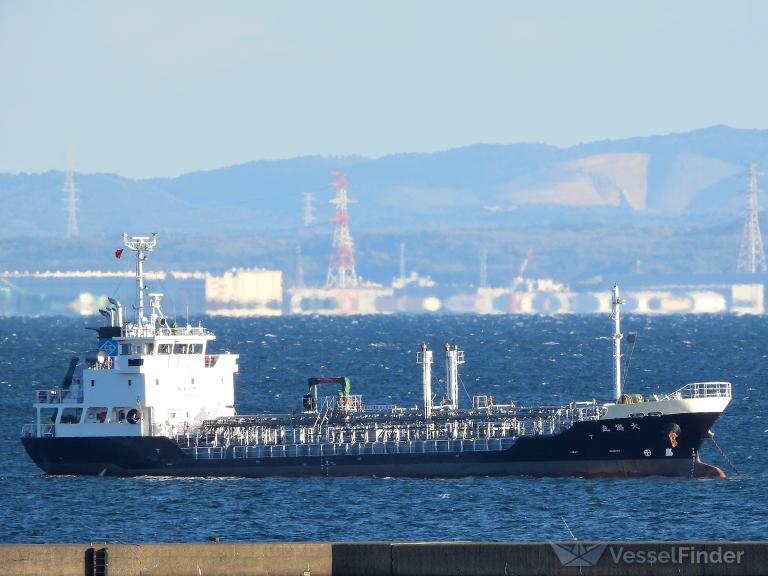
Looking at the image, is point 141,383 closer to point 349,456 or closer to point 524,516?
point 349,456

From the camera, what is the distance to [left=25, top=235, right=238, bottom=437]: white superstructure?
234 feet

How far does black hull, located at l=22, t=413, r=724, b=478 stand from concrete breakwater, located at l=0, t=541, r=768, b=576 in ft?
89.1

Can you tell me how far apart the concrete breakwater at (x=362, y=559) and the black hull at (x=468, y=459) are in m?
27.2

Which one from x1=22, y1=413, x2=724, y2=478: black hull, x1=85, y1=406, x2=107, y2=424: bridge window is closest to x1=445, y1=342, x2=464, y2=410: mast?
x1=22, y1=413, x2=724, y2=478: black hull

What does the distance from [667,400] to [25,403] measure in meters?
50.4

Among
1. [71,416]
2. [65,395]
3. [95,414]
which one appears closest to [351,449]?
[95,414]

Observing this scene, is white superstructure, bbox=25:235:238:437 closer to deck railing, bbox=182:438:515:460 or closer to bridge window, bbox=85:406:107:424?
bridge window, bbox=85:406:107:424

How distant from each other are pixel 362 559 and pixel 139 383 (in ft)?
105

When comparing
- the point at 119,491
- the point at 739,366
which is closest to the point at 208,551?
the point at 119,491

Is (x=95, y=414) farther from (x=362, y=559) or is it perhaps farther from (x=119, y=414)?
(x=362, y=559)

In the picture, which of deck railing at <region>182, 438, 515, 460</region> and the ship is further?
deck railing at <region>182, 438, 515, 460</region>

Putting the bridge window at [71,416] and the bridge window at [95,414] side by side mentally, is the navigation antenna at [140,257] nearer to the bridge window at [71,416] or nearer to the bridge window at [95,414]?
the bridge window at [95,414]

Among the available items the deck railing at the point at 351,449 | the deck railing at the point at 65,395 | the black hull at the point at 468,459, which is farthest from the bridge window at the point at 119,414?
the deck railing at the point at 351,449

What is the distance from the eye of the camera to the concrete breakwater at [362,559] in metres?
39.9
